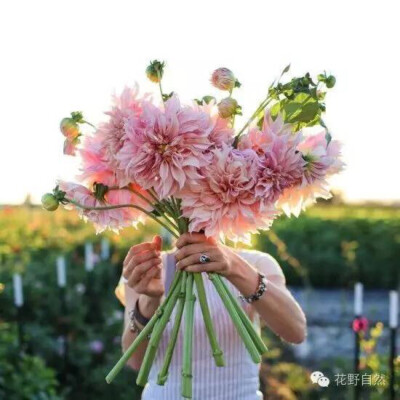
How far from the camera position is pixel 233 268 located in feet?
6.33

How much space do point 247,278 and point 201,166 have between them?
38 cm

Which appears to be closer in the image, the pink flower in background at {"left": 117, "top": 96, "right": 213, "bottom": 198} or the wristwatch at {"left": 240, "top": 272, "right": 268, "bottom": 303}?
the pink flower in background at {"left": 117, "top": 96, "right": 213, "bottom": 198}

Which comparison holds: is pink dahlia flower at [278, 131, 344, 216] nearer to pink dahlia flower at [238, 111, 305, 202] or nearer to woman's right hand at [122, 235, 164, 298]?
pink dahlia flower at [238, 111, 305, 202]

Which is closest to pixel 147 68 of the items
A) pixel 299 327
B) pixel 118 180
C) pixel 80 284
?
pixel 118 180

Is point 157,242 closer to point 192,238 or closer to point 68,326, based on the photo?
point 192,238

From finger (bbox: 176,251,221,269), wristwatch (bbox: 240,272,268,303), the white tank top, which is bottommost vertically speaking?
the white tank top

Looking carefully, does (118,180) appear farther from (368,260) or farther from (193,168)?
(368,260)

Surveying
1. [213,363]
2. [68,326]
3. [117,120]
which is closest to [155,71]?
[117,120]

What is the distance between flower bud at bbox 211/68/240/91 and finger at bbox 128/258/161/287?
494 millimetres

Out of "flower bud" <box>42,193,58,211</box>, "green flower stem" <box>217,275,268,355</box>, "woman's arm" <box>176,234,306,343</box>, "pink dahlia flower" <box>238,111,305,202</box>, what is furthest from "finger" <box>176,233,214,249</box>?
→ "flower bud" <box>42,193,58,211</box>

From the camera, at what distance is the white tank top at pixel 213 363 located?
2.20 metres

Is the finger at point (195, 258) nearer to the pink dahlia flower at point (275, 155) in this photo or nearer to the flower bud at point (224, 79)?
the pink dahlia flower at point (275, 155)

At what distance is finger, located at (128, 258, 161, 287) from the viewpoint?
200cm

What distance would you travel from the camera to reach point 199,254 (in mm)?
1868
